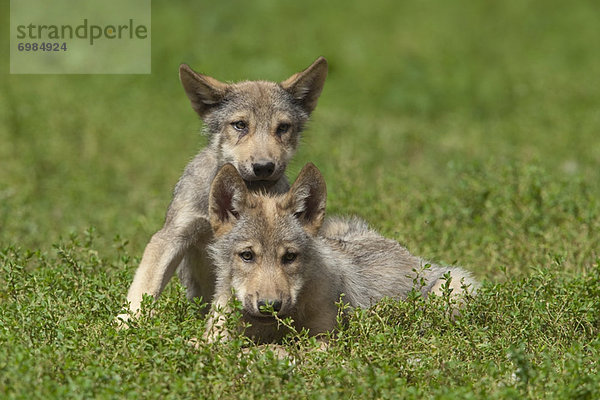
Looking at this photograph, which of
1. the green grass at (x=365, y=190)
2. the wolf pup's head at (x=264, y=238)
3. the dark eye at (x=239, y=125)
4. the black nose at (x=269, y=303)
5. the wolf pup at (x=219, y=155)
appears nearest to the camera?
the green grass at (x=365, y=190)

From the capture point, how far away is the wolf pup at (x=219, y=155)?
655cm

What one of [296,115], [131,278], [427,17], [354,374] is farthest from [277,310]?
[427,17]

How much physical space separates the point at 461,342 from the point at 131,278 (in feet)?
8.65

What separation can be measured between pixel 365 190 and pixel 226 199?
143 inches

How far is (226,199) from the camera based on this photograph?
615 centimetres

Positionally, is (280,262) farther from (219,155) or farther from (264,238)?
(219,155)

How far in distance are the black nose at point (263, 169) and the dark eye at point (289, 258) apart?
926mm

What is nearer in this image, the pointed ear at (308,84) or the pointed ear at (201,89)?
the pointed ear at (201,89)

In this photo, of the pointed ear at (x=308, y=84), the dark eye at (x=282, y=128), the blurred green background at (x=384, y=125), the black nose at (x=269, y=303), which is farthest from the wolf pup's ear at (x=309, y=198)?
the blurred green background at (x=384, y=125)

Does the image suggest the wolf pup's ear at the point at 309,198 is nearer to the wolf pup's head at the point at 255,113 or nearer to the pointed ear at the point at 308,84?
the wolf pup's head at the point at 255,113

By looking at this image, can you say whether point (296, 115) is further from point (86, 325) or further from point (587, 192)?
point (587, 192)

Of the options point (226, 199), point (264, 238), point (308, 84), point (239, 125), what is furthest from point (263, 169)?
point (308, 84)

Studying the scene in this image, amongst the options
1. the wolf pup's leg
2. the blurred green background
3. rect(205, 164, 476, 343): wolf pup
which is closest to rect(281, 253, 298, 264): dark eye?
rect(205, 164, 476, 343): wolf pup

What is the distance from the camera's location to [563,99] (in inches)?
575
